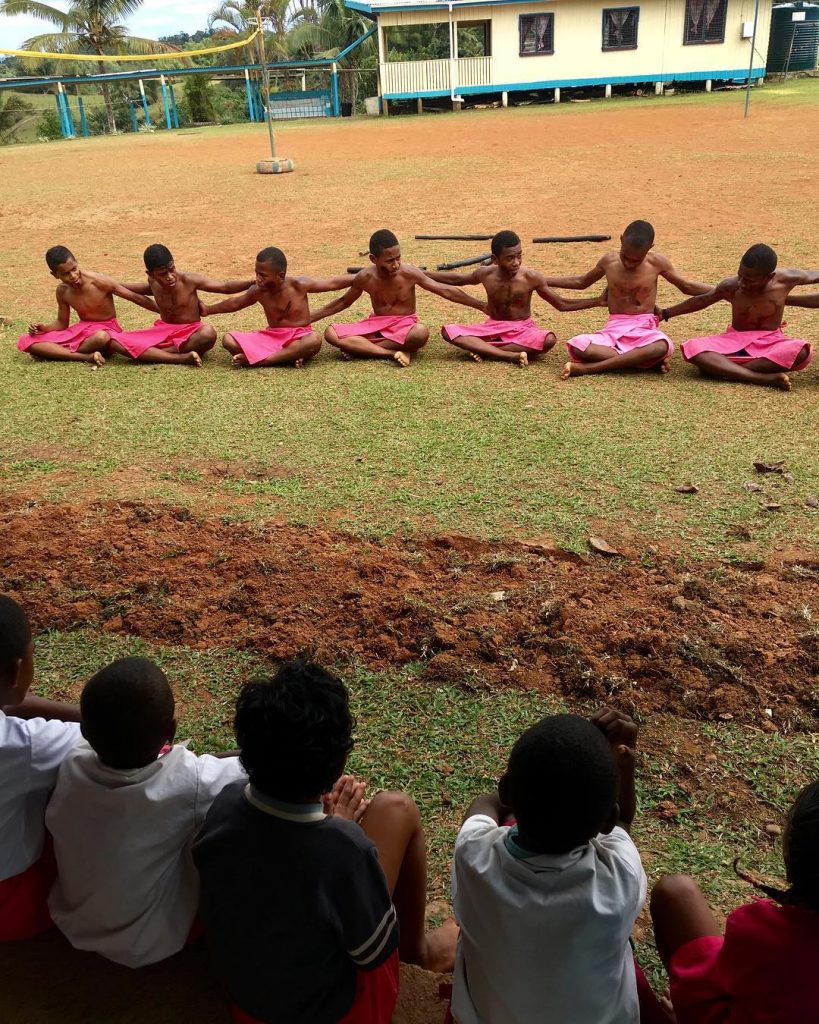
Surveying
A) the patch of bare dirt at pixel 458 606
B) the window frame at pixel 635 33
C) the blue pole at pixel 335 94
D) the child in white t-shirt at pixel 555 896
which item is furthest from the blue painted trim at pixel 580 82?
the child in white t-shirt at pixel 555 896

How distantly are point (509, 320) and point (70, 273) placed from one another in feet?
12.7

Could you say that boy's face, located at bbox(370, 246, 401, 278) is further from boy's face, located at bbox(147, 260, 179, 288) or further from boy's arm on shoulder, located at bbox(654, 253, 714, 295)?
boy's arm on shoulder, located at bbox(654, 253, 714, 295)

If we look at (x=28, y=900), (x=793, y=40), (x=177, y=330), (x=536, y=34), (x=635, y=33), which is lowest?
(x=28, y=900)

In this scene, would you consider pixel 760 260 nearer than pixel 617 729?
No

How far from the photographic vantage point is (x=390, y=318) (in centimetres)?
730

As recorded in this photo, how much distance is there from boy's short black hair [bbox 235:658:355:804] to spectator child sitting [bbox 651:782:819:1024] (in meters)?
0.89

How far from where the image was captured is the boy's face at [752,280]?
6.17 m

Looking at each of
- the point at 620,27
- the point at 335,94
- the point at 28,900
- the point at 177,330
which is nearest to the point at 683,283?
the point at 177,330

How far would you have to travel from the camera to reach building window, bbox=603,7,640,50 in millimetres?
29234

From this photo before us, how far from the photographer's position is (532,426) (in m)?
5.76

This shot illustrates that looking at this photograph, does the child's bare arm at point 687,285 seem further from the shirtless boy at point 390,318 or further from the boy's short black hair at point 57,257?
the boy's short black hair at point 57,257

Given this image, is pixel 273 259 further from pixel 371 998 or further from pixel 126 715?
pixel 371 998

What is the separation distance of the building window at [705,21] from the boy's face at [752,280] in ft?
93.4

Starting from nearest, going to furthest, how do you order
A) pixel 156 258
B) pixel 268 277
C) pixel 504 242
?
pixel 504 242, pixel 268 277, pixel 156 258
